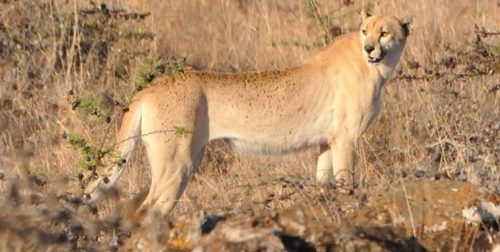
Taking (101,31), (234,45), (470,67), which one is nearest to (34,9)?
(101,31)

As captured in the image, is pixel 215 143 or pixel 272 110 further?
pixel 215 143

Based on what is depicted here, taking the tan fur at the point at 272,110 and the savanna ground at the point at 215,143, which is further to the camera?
the tan fur at the point at 272,110

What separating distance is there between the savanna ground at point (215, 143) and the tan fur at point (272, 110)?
21 centimetres

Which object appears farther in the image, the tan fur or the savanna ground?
the tan fur

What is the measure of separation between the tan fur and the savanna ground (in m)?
0.21

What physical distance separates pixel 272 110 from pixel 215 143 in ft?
3.47

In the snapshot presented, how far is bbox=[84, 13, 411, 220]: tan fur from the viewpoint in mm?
8039

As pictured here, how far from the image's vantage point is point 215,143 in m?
9.58

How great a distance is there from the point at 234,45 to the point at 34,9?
212 cm

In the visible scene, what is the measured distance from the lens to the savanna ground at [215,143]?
4.89 m

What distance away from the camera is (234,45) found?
12.2 m

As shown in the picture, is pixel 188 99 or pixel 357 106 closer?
pixel 188 99

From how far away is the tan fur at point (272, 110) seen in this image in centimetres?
804

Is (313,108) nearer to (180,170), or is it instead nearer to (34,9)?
(180,170)
